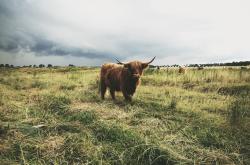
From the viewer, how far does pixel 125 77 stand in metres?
9.29

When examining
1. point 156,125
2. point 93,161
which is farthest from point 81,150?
point 156,125

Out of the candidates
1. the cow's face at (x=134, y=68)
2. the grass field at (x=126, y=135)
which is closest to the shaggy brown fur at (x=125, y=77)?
the cow's face at (x=134, y=68)

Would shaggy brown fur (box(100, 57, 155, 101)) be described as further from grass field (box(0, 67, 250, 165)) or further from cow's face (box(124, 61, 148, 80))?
grass field (box(0, 67, 250, 165))

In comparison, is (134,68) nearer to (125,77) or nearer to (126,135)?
(125,77)

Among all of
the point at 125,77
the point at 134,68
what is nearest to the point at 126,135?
the point at 134,68

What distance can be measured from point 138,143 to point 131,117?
196cm

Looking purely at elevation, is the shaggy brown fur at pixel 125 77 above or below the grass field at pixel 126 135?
above

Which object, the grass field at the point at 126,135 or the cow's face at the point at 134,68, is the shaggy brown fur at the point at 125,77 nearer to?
the cow's face at the point at 134,68

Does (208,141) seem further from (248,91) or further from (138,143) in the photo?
(248,91)

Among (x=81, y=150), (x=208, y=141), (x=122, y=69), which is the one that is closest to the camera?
(x=81, y=150)

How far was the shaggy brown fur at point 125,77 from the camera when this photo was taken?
8898 mm

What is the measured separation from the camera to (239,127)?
5879mm

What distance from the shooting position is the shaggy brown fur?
29.2 feet

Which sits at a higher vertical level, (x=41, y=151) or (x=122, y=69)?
(x=122, y=69)
